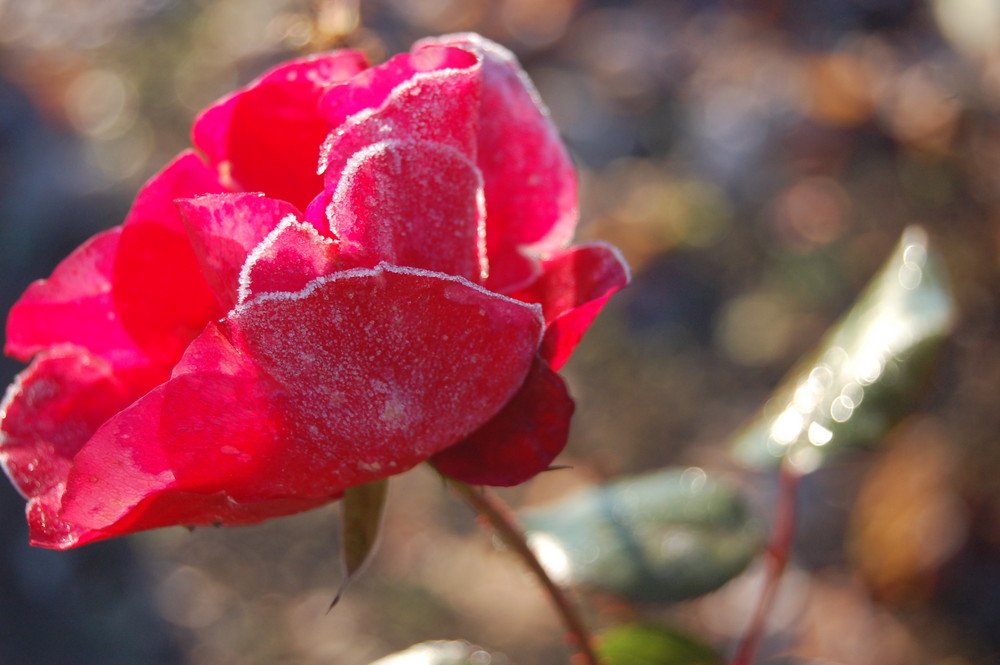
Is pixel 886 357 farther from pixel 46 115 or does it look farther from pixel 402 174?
pixel 46 115

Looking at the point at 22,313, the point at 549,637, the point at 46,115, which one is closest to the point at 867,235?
the point at 549,637

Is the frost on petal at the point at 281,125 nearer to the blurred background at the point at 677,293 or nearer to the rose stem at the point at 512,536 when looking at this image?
the rose stem at the point at 512,536

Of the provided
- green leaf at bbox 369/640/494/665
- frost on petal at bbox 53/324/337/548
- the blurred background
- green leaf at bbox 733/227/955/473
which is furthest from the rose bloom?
the blurred background

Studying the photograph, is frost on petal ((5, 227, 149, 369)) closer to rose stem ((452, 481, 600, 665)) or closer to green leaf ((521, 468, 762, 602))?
rose stem ((452, 481, 600, 665))

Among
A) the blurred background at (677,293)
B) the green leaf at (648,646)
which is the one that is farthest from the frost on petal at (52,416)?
the blurred background at (677,293)

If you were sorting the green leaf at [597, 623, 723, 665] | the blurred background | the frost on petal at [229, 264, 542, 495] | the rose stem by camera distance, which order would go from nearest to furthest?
1. the frost on petal at [229, 264, 542, 495]
2. the rose stem
3. the green leaf at [597, 623, 723, 665]
4. the blurred background
